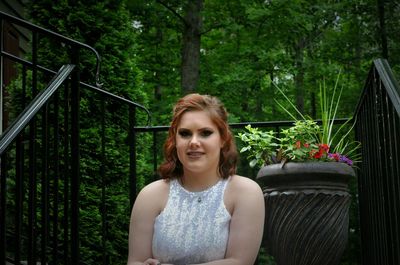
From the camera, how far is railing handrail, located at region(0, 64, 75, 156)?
195 centimetres

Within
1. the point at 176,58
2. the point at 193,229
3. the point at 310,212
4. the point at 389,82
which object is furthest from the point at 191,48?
the point at 193,229

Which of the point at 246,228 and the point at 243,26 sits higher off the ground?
the point at 243,26

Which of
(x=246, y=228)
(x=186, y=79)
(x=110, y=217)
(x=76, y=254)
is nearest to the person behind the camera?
(x=246, y=228)

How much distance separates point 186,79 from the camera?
427 inches

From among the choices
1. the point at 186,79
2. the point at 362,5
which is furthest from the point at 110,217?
the point at 362,5

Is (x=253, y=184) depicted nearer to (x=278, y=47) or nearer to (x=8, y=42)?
(x=8, y=42)

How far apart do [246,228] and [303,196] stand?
1.16 metres

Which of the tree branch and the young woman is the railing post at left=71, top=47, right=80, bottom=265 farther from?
the tree branch

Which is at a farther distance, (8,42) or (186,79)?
(186,79)

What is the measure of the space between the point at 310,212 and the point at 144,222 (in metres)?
1.29

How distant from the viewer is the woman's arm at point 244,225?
2.09m

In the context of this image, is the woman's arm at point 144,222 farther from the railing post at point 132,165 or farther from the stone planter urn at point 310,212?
the railing post at point 132,165

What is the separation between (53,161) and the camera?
3.42 metres

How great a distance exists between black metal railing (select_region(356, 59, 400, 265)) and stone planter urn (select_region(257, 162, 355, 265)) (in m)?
0.18
